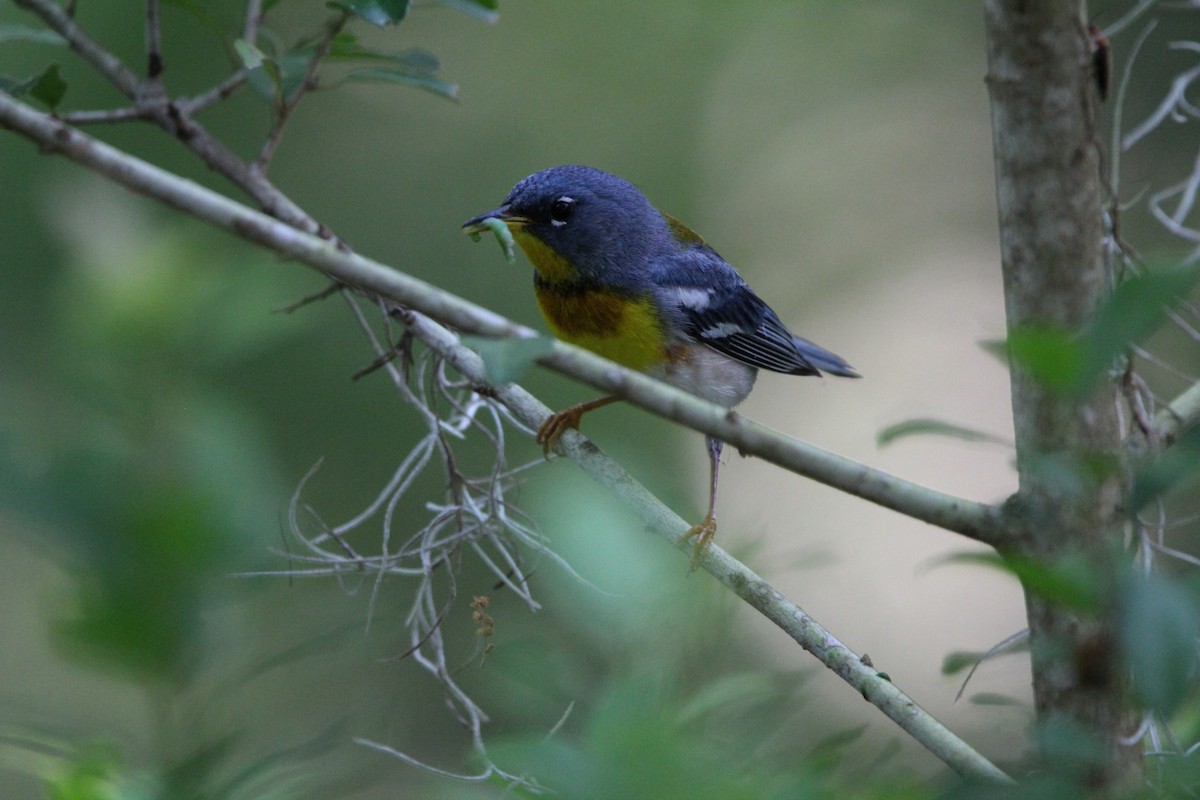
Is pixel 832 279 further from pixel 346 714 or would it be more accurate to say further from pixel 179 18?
pixel 346 714

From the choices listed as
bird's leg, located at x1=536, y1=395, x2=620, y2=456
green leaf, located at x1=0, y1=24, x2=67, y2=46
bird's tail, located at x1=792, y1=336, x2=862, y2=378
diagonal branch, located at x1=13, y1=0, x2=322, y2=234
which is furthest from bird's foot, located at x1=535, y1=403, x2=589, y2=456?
bird's tail, located at x1=792, y1=336, x2=862, y2=378

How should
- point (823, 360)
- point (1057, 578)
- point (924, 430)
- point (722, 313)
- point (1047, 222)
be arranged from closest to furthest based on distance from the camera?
point (1057, 578), point (924, 430), point (1047, 222), point (722, 313), point (823, 360)

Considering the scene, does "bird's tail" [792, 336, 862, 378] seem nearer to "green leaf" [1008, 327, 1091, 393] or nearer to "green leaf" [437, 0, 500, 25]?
"green leaf" [437, 0, 500, 25]

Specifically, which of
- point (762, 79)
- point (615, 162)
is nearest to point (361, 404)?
point (615, 162)

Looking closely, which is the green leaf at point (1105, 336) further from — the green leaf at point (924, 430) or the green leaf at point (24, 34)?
the green leaf at point (24, 34)

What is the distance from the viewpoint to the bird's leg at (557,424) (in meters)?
2.35

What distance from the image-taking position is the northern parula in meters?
3.29

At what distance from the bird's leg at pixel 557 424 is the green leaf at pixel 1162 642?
1.37 meters

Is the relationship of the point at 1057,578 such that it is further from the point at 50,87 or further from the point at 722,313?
the point at 722,313

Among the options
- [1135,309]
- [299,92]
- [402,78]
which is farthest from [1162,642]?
[402,78]

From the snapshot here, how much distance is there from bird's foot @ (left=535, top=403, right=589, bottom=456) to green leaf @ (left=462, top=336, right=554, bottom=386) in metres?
1.15

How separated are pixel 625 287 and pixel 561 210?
31 cm

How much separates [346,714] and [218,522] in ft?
0.72

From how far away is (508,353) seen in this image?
42.4 inches
